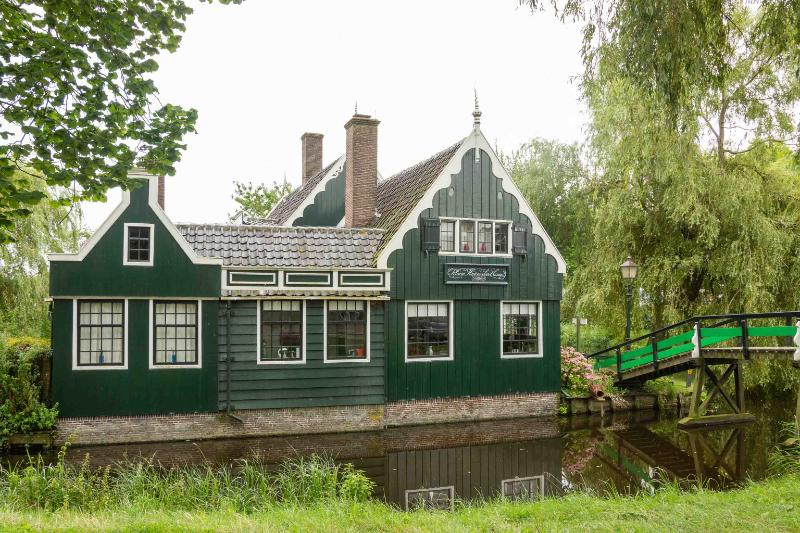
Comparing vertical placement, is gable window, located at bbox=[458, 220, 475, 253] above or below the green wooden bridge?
above

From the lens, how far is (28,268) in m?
21.7

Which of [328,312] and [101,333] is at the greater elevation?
[328,312]

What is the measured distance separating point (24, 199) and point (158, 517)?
3.60 meters

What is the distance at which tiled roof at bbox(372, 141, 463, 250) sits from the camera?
56.2ft

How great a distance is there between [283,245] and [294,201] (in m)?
7.29

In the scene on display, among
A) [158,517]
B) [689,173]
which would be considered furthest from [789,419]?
[158,517]

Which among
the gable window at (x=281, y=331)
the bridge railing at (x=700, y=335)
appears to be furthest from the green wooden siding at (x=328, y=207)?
the bridge railing at (x=700, y=335)

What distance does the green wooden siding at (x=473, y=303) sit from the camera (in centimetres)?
1655

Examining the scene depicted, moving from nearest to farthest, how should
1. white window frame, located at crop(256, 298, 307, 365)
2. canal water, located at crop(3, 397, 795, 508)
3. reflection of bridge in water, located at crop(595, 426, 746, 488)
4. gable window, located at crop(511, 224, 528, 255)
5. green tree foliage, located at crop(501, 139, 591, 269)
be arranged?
canal water, located at crop(3, 397, 795, 508)
reflection of bridge in water, located at crop(595, 426, 746, 488)
white window frame, located at crop(256, 298, 307, 365)
gable window, located at crop(511, 224, 528, 255)
green tree foliage, located at crop(501, 139, 591, 269)

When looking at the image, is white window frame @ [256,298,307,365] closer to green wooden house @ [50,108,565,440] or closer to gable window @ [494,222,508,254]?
green wooden house @ [50,108,565,440]

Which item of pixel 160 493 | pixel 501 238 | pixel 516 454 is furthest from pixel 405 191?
pixel 160 493

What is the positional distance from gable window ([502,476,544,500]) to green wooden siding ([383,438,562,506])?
0.37 feet

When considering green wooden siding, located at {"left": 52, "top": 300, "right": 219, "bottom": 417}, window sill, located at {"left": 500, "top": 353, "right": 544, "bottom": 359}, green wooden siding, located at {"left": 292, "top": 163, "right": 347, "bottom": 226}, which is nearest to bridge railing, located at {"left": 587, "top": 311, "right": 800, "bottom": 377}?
window sill, located at {"left": 500, "top": 353, "right": 544, "bottom": 359}

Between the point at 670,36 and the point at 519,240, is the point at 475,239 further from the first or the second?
the point at 670,36
